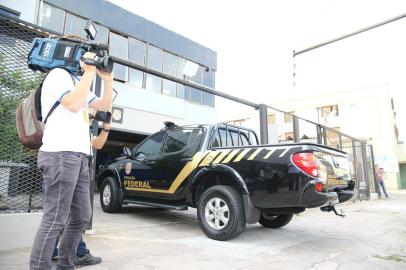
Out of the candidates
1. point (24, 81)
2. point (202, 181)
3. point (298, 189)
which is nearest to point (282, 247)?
point (298, 189)

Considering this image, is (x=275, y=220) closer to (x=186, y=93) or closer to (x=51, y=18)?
(x=51, y=18)

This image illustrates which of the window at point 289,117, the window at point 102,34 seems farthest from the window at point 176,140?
the window at point 102,34

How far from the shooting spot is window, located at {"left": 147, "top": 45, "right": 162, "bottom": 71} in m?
14.9

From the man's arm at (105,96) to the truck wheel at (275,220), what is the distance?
3933mm

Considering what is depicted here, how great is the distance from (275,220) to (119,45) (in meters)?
10.6

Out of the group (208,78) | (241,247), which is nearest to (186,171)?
(241,247)

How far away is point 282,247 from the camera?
4547mm

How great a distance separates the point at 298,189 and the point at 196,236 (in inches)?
72.6

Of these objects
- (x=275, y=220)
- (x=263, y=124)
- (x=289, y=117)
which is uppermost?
(x=289, y=117)

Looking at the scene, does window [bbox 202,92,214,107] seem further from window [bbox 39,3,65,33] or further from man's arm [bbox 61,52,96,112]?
man's arm [bbox 61,52,96,112]

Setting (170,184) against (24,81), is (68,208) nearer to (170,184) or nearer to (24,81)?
(24,81)

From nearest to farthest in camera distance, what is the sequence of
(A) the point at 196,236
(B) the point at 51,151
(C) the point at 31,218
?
(B) the point at 51,151 < (C) the point at 31,218 < (A) the point at 196,236

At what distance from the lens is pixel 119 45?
45.1 feet

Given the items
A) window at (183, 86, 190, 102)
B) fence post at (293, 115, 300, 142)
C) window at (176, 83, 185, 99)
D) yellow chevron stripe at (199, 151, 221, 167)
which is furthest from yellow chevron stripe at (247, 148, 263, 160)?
window at (183, 86, 190, 102)
